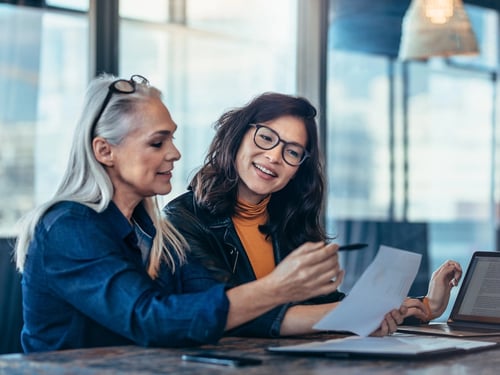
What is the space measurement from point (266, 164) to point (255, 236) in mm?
235

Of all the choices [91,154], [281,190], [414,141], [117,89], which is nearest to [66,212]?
[91,154]

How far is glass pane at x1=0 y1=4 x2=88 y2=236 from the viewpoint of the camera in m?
4.66

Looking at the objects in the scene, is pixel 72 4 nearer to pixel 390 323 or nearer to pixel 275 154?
pixel 275 154

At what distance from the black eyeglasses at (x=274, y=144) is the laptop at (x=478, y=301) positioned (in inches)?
24.2

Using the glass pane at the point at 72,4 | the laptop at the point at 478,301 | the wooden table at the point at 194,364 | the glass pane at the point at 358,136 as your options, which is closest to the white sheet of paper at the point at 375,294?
the wooden table at the point at 194,364

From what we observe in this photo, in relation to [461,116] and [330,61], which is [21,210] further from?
[461,116]

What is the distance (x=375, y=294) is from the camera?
86.1 inches

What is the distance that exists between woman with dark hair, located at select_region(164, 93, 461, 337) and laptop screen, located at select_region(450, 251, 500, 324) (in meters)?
0.07

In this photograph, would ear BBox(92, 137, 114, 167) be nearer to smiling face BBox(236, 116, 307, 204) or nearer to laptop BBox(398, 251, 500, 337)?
smiling face BBox(236, 116, 307, 204)

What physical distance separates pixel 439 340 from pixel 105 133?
3.12 ft

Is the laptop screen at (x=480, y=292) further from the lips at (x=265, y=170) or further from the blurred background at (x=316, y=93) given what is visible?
the blurred background at (x=316, y=93)

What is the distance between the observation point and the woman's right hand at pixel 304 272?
199cm

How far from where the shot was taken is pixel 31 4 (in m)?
4.73

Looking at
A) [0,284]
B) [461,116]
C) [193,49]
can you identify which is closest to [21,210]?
[0,284]
